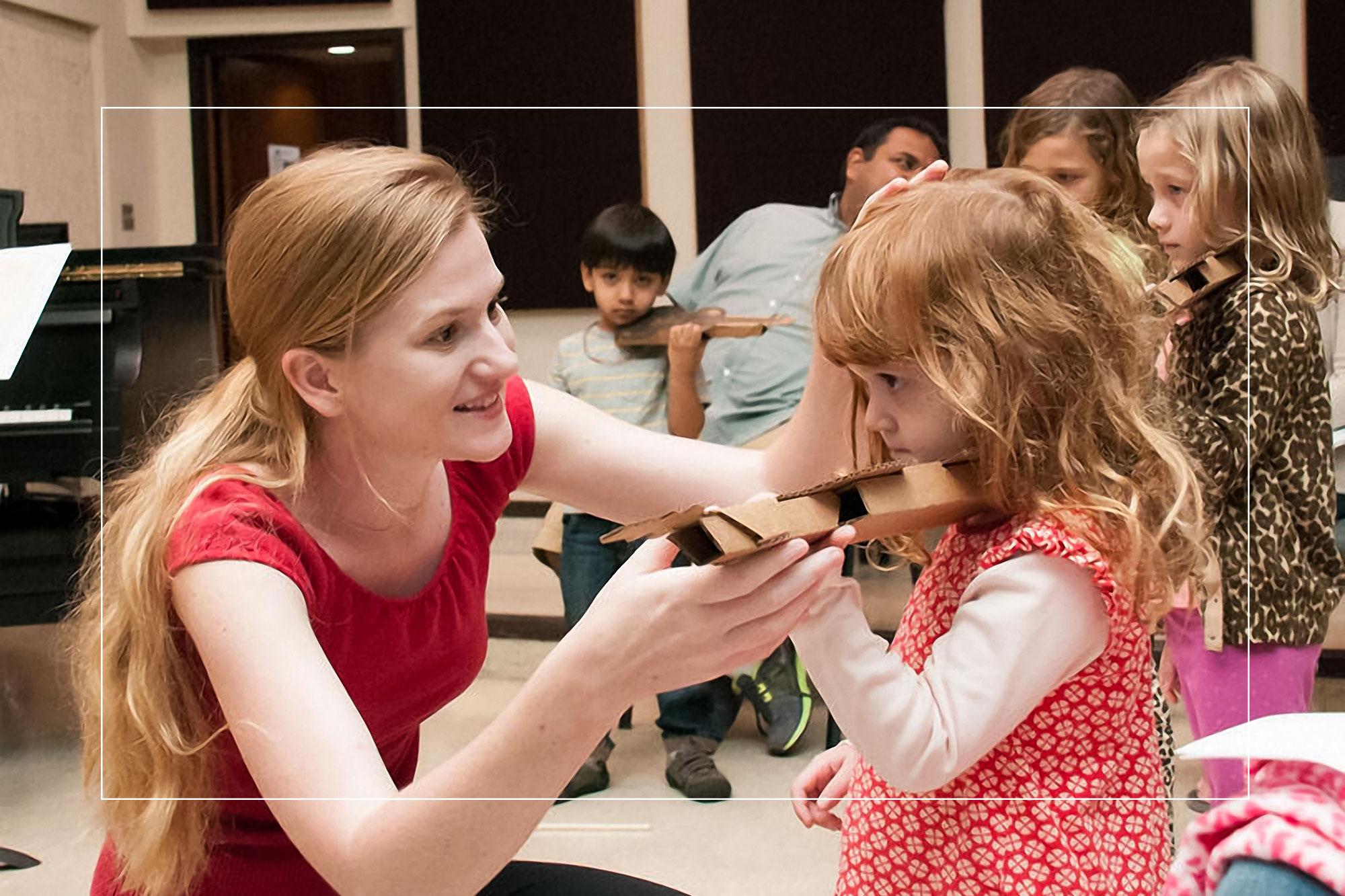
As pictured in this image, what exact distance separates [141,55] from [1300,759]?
126 cm

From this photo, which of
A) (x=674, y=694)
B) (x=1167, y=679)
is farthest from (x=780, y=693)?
(x=1167, y=679)

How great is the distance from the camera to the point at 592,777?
1.21m

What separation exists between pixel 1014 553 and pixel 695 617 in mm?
265

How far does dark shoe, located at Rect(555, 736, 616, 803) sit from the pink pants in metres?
0.50

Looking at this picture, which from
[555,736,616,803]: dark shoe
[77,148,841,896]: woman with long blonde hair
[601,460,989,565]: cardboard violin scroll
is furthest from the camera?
[555,736,616,803]: dark shoe

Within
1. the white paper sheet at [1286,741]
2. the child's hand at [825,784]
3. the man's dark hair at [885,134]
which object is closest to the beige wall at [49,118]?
the man's dark hair at [885,134]

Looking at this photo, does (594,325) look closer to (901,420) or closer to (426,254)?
(426,254)

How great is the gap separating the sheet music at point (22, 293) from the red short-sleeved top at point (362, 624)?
363 millimetres

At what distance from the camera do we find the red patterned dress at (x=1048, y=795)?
1086 mm

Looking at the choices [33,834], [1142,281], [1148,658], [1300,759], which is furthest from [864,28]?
[33,834]

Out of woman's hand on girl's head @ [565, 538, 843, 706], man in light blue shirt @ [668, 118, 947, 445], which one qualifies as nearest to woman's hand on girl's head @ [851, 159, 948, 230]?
man in light blue shirt @ [668, 118, 947, 445]

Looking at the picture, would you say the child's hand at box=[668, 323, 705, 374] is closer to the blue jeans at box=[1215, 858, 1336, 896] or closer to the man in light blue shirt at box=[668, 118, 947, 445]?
the man in light blue shirt at box=[668, 118, 947, 445]

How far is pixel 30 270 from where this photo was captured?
1365 millimetres

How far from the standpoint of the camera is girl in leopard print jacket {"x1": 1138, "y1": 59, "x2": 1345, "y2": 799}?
114 cm
